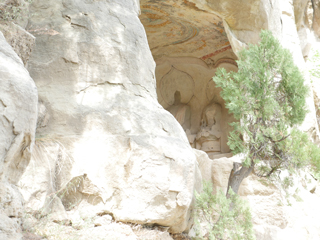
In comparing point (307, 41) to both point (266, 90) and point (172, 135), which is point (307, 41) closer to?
point (266, 90)

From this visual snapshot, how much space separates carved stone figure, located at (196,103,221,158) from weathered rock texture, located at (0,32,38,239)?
7.35 meters

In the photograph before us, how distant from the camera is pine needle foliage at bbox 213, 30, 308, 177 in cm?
479

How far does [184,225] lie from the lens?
3.99 m

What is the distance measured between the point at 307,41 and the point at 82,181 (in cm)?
807

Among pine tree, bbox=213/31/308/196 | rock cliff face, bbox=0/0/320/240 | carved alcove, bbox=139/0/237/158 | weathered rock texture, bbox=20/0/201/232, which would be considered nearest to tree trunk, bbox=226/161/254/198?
pine tree, bbox=213/31/308/196

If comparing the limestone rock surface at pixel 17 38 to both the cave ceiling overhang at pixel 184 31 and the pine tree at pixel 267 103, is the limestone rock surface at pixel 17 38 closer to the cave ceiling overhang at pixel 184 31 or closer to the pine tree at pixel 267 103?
the pine tree at pixel 267 103

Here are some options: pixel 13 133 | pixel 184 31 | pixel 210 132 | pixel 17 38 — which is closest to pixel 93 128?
pixel 17 38

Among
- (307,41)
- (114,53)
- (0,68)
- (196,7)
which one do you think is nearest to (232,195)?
(114,53)

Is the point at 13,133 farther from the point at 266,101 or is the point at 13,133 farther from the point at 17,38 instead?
the point at 266,101

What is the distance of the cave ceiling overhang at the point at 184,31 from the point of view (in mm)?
7543

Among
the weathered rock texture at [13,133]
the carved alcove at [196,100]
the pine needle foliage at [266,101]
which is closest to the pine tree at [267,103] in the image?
the pine needle foliage at [266,101]

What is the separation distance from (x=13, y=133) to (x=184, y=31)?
6.74 m

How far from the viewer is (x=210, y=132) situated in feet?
31.4

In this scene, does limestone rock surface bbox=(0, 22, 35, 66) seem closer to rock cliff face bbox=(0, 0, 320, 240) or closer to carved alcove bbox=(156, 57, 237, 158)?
rock cliff face bbox=(0, 0, 320, 240)
